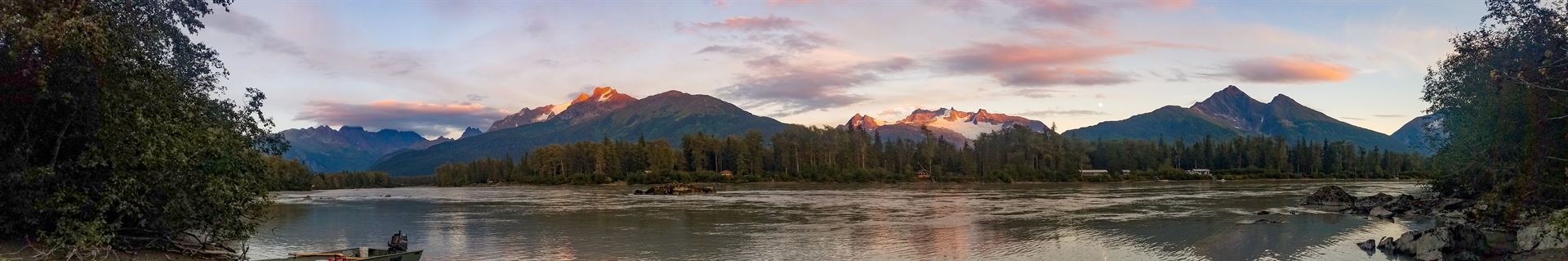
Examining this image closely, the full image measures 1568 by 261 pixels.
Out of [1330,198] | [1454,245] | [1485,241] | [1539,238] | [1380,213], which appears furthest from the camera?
[1330,198]


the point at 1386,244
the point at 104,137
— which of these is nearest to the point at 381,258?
the point at 104,137

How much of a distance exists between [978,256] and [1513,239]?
20015mm

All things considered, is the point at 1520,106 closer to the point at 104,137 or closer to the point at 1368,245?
the point at 1368,245

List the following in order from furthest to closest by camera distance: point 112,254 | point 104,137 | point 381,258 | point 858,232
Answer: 1. point 858,232
2. point 381,258
3. point 112,254
4. point 104,137

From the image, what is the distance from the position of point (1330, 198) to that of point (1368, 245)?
4424 centimetres

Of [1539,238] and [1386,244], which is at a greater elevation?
[1539,238]

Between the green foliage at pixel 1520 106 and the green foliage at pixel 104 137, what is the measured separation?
3569 centimetres

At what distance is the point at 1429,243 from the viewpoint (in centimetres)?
3025

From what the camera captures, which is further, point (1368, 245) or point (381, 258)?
point (1368, 245)

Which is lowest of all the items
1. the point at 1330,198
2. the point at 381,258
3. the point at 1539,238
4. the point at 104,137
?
the point at 1330,198

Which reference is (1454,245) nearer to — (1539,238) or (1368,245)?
(1539,238)

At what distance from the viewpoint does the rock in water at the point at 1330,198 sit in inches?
2677

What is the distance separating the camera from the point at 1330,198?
2820 inches

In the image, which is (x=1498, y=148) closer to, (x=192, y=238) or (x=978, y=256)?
(x=978, y=256)
